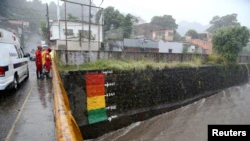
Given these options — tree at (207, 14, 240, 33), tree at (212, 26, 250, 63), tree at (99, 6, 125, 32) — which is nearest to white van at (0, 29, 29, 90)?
tree at (212, 26, 250, 63)

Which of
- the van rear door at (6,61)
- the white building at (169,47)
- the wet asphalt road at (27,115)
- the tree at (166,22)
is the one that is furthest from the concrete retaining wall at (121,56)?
the tree at (166,22)

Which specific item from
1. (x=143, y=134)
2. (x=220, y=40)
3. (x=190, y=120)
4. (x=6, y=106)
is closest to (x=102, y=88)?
(x=143, y=134)

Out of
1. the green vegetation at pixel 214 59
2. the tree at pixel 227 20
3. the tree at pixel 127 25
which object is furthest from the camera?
the tree at pixel 227 20

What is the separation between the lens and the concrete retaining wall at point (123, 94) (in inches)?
357

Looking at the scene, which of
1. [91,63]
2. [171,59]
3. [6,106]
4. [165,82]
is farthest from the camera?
[171,59]

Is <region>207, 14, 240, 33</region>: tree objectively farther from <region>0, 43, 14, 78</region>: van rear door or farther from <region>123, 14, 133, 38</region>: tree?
<region>0, 43, 14, 78</region>: van rear door

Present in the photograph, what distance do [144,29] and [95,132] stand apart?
39.7 meters

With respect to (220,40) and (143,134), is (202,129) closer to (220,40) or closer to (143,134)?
(143,134)

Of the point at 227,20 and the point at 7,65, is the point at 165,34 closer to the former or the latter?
the point at 227,20

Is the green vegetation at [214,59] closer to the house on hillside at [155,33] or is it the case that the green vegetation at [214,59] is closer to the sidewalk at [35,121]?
the sidewalk at [35,121]

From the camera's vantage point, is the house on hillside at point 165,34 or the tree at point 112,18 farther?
the house on hillside at point 165,34

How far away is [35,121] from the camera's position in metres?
4.50

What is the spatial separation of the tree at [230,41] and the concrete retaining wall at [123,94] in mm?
5708

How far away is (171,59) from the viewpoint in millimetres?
15391
